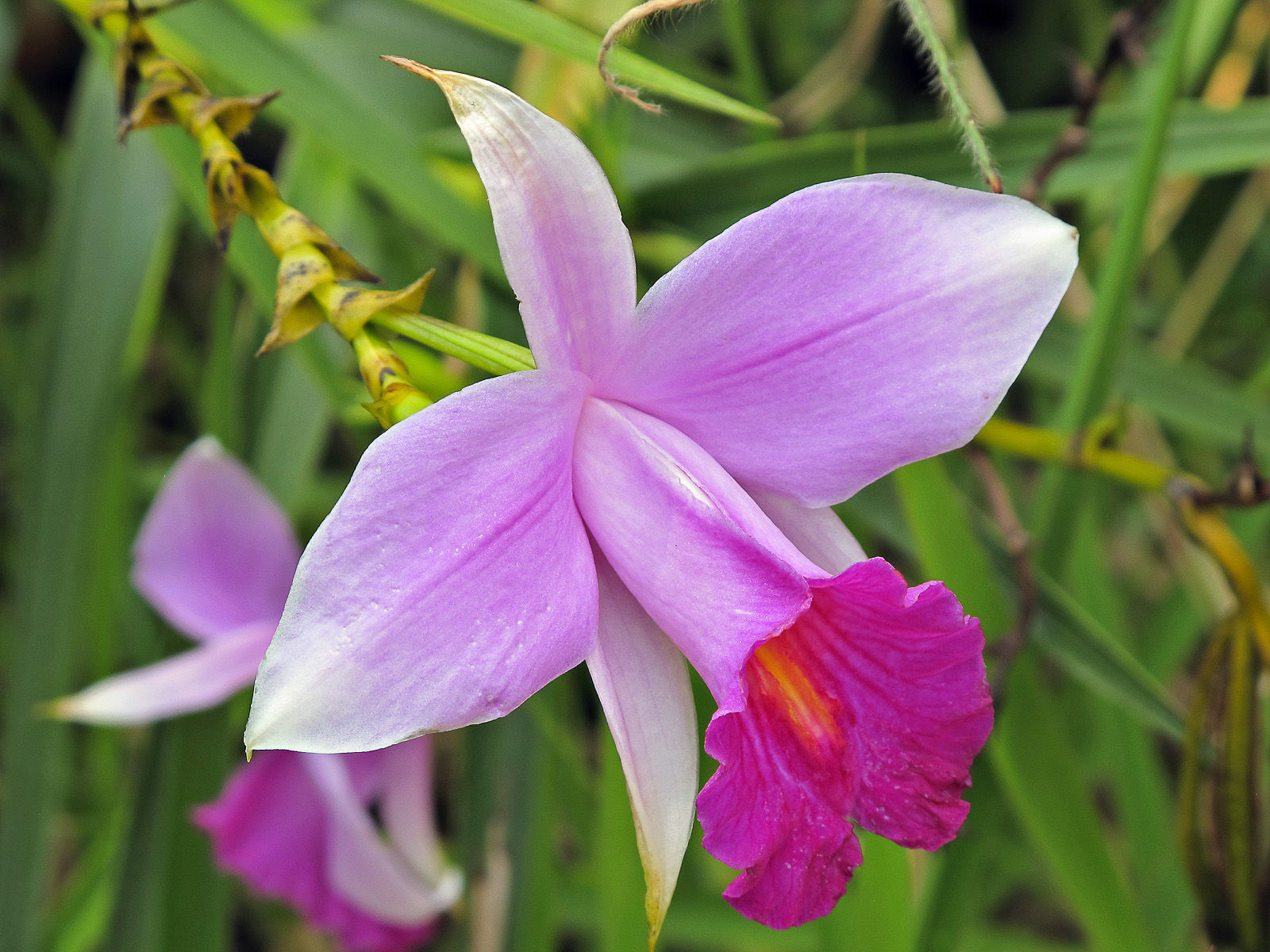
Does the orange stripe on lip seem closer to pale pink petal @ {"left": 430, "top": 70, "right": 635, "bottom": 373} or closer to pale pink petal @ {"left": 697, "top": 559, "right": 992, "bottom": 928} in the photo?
pale pink petal @ {"left": 697, "top": 559, "right": 992, "bottom": 928}

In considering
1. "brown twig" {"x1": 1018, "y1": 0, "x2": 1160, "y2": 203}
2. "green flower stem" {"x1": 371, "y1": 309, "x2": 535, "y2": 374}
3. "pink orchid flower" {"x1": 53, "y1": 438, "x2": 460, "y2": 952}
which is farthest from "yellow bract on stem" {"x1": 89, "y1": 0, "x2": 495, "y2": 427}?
"brown twig" {"x1": 1018, "y1": 0, "x2": 1160, "y2": 203}

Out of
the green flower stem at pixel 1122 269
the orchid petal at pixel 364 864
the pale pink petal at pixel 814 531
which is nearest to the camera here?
the pale pink petal at pixel 814 531

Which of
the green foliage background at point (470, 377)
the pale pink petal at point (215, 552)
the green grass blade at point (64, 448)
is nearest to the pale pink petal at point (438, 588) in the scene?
the green foliage background at point (470, 377)

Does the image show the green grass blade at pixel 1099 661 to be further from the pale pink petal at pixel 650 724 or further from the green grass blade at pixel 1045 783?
the pale pink petal at pixel 650 724

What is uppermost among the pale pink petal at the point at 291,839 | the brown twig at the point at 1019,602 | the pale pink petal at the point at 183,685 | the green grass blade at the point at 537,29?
the green grass blade at the point at 537,29

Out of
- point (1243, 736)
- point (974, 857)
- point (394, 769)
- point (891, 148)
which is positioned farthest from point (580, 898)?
point (891, 148)

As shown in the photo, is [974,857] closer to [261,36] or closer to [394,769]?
[394,769]
